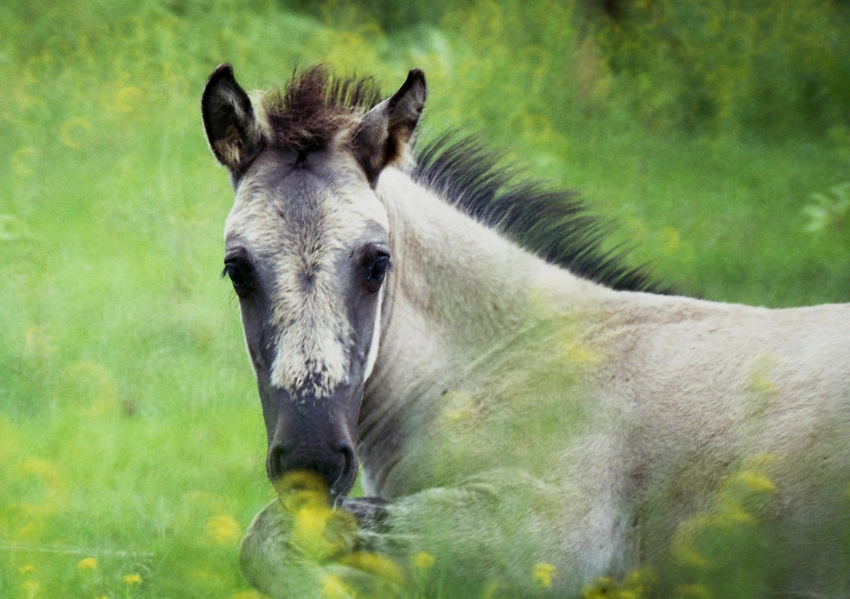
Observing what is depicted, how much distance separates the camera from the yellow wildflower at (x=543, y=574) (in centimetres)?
332

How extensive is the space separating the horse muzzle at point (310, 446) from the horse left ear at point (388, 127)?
3.25 feet

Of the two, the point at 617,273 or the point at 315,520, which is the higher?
the point at 617,273

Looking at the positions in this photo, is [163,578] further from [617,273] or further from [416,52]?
[416,52]

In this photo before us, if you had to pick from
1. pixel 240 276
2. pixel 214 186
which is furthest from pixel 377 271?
pixel 214 186

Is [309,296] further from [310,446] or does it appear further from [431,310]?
[431,310]

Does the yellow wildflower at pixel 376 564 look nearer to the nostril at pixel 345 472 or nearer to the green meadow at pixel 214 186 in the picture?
the nostril at pixel 345 472

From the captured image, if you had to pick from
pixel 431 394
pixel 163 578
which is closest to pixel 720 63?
pixel 431 394

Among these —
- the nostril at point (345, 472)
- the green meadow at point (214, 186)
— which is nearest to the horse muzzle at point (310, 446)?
the nostril at point (345, 472)

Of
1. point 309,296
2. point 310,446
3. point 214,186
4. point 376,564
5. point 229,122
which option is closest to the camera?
point 310,446

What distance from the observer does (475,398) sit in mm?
3889

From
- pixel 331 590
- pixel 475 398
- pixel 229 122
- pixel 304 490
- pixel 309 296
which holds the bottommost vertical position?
pixel 331 590

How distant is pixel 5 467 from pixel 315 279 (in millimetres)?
2174

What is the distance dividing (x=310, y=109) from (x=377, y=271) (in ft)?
2.48

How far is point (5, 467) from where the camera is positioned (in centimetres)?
451
